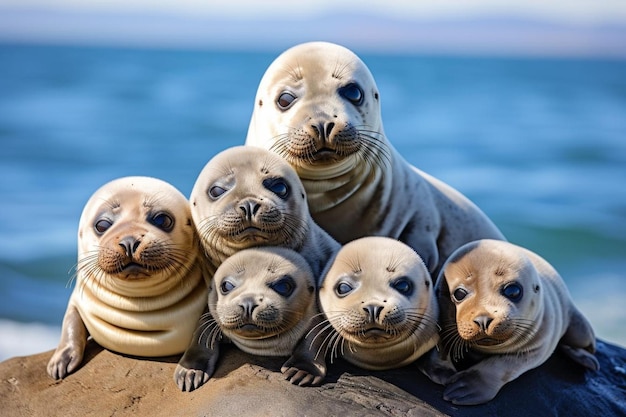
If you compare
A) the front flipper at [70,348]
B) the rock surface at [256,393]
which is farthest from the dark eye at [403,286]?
the front flipper at [70,348]

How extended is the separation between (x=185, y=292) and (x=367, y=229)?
1200 millimetres

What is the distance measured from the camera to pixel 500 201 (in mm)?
19375

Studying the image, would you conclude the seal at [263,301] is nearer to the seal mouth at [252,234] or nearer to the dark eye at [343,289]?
the seal mouth at [252,234]

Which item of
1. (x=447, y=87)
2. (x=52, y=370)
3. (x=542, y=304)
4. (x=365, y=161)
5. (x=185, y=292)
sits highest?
(x=447, y=87)

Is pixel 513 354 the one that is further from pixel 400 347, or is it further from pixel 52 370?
pixel 52 370

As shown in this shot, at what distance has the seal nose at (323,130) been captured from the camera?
16.5 feet

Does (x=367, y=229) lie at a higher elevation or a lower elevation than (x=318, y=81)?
lower

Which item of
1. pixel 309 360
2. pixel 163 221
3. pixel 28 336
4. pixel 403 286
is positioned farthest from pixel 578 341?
pixel 28 336

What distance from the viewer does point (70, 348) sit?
17.3 feet

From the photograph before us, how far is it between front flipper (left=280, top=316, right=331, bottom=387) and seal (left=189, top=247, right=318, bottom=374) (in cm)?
4

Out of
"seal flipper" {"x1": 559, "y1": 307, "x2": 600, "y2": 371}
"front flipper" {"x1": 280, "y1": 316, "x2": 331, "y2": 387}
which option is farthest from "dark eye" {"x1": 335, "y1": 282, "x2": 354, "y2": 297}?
"seal flipper" {"x1": 559, "y1": 307, "x2": 600, "y2": 371}

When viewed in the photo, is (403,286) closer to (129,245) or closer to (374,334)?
(374,334)

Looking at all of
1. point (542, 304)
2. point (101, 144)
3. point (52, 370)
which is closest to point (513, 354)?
point (542, 304)

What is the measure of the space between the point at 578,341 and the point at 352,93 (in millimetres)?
1874
